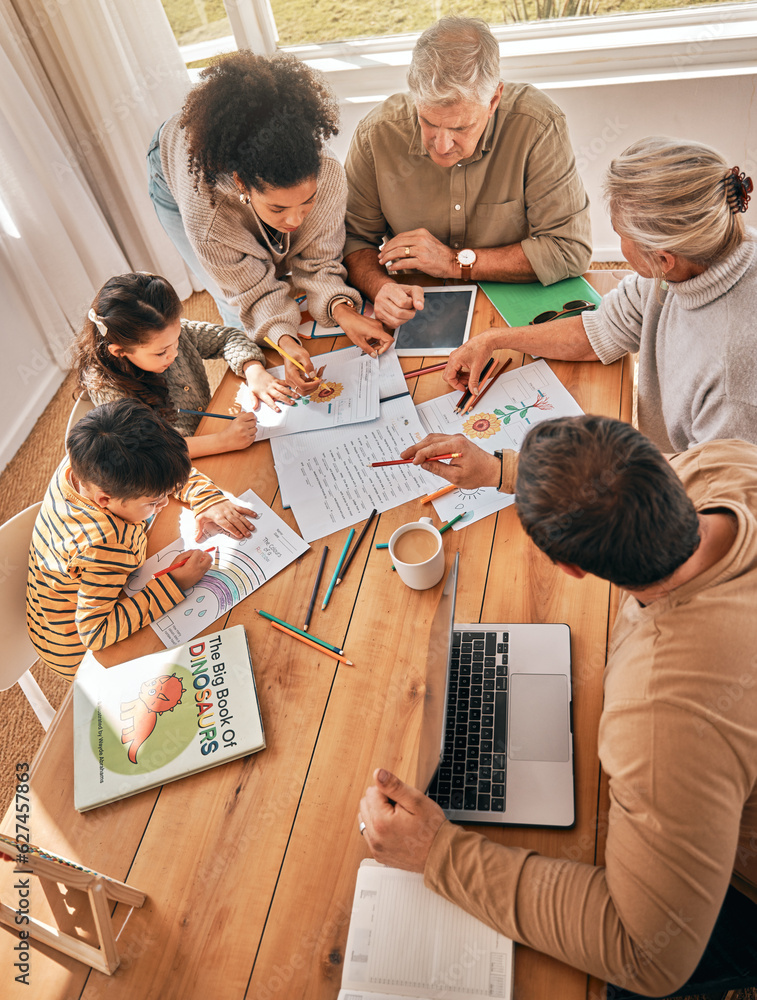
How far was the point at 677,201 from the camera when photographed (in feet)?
3.66

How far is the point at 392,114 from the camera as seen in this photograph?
1677 millimetres

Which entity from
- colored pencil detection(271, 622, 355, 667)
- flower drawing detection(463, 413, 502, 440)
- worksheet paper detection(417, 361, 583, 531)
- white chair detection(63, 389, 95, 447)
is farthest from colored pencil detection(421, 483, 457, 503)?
white chair detection(63, 389, 95, 447)

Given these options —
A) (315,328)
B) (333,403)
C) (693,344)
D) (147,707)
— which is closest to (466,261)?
(315,328)

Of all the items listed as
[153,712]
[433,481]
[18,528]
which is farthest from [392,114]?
[153,712]

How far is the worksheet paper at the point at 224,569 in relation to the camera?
117 cm

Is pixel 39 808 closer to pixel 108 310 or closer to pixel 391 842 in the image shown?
pixel 391 842

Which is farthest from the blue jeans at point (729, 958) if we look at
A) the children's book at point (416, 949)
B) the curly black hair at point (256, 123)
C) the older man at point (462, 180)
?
the curly black hair at point (256, 123)

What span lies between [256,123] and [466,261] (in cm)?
57

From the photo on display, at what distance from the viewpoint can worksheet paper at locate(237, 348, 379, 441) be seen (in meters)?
1.44

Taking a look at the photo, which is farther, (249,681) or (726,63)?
(726,63)

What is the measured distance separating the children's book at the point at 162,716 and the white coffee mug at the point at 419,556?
286mm

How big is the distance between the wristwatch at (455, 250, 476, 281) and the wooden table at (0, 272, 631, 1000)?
73 centimetres

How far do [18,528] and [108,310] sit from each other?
1.64 feet

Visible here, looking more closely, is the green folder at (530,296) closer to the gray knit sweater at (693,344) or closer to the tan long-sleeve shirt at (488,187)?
the tan long-sleeve shirt at (488,187)
